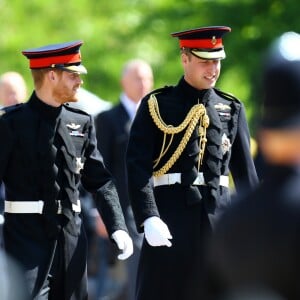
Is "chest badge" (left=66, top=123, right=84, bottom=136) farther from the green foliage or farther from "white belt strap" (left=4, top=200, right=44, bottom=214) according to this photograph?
the green foliage

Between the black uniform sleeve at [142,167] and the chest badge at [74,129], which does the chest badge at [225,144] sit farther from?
the chest badge at [74,129]

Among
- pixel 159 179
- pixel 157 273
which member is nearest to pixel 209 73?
pixel 159 179

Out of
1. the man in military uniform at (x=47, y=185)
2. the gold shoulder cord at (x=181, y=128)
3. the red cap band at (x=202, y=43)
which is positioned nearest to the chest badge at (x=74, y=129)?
the man in military uniform at (x=47, y=185)

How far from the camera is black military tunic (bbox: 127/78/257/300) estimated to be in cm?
716

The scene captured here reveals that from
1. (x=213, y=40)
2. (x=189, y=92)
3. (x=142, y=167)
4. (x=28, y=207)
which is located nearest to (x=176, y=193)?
(x=142, y=167)

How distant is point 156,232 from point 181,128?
64 centimetres

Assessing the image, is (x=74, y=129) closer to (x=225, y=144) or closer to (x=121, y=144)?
(x=225, y=144)

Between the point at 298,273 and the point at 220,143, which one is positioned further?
the point at 220,143

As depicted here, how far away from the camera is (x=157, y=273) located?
23.6 ft

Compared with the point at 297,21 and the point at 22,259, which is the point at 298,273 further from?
the point at 297,21

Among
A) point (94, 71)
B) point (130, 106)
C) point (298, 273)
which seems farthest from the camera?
point (94, 71)

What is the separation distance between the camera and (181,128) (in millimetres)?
7273

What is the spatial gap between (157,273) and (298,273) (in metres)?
3.67

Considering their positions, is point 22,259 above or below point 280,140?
below
